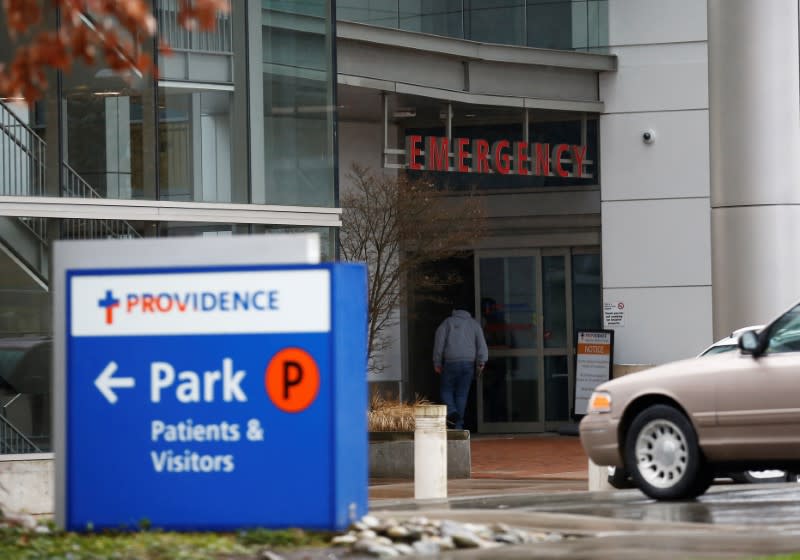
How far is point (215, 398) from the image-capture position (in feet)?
26.1

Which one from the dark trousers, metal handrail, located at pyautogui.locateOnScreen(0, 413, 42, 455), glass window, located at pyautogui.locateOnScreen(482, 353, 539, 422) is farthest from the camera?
glass window, located at pyautogui.locateOnScreen(482, 353, 539, 422)

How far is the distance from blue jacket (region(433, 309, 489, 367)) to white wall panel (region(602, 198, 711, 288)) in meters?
3.68

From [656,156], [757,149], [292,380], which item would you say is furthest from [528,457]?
[292,380]

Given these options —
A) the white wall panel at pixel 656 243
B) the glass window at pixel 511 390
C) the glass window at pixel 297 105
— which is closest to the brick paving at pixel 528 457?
the glass window at pixel 511 390

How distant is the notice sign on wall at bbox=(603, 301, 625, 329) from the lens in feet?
89.9

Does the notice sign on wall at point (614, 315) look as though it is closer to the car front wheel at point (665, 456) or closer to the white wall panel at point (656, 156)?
the white wall panel at point (656, 156)

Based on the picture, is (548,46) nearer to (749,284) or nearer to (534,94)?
(534,94)

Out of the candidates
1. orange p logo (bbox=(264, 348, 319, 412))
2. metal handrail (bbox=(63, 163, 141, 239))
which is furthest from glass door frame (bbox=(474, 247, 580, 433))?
orange p logo (bbox=(264, 348, 319, 412))

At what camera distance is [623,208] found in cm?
2764

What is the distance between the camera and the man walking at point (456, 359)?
81.3ft

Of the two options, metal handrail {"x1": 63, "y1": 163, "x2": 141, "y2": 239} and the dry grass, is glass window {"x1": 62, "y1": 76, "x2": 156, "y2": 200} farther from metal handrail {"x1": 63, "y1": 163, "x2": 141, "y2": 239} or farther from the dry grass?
the dry grass

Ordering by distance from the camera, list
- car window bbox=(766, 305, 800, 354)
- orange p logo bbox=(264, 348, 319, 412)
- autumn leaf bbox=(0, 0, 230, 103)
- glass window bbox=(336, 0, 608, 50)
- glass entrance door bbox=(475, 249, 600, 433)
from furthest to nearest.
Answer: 1. glass entrance door bbox=(475, 249, 600, 433)
2. glass window bbox=(336, 0, 608, 50)
3. car window bbox=(766, 305, 800, 354)
4. orange p logo bbox=(264, 348, 319, 412)
5. autumn leaf bbox=(0, 0, 230, 103)

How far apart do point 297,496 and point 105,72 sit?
1135cm

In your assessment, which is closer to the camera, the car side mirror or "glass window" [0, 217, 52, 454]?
the car side mirror
